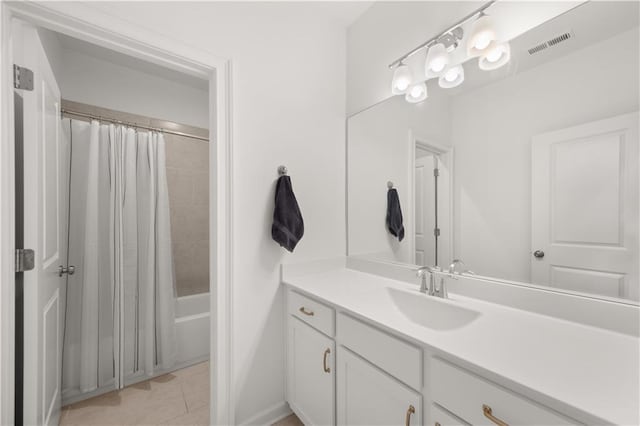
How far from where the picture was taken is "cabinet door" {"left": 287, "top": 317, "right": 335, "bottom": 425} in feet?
4.09

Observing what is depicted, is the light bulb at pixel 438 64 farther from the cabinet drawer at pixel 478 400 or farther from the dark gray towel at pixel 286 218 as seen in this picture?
the cabinet drawer at pixel 478 400

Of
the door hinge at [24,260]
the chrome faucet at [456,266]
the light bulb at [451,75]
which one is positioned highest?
the light bulb at [451,75]

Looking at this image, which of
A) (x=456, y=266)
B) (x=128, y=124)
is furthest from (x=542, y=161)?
(x=128, y=124)

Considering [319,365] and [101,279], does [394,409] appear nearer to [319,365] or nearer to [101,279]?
[319,365]

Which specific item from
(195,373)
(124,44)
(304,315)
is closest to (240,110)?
(124,44)

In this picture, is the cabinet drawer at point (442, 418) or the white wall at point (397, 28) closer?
the cabinet drawer at point (442, 418)

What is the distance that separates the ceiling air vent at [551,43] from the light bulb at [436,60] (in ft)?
1.15

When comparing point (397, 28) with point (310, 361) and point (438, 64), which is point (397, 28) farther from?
point (310, 361)

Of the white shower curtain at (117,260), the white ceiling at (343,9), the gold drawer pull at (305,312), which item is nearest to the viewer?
the gold drawer pull at (305,312)

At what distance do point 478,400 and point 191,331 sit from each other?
222cm

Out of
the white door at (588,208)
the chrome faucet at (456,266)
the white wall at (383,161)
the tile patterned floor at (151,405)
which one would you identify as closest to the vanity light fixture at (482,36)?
the white wall at (383,161)

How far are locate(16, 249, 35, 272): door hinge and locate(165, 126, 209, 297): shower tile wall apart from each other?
132 centimetres

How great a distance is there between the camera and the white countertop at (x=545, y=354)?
0.56 metres

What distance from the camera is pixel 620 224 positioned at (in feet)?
2.90
